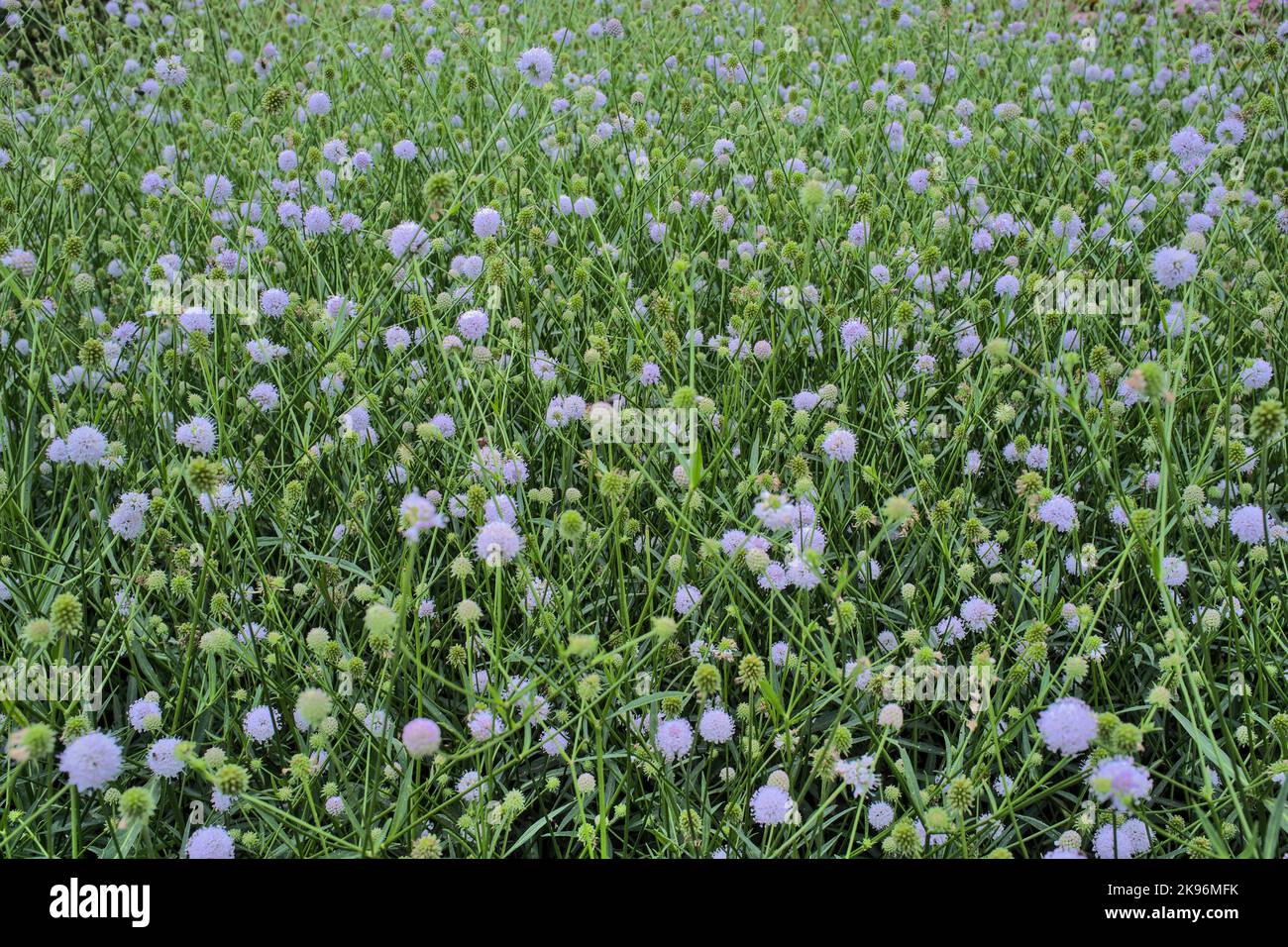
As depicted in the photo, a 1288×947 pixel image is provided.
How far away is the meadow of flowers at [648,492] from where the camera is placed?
1686mm

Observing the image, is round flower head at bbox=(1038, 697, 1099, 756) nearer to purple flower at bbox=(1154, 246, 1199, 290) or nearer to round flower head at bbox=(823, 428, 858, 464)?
round flower head at bbox=(823, 428, 858, 464)

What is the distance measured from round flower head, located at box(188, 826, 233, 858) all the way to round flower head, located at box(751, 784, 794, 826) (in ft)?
2.76

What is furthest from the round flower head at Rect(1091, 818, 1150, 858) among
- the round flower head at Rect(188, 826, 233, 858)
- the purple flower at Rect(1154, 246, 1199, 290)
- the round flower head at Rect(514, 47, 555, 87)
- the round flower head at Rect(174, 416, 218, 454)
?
the round flower head at Rect(514, 47, 555, 87)

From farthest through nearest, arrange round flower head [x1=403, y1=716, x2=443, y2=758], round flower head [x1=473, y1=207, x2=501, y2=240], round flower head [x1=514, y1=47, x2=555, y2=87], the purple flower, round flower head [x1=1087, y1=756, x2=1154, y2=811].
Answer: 1. round flower head [x1=514, y1=47, x2=555, y2=87]
2. round flower head [x1=473, y1=207, x2=501, y2=240]
3. the purple flower
4. round flower head [x1=403, y1=716, x2=443, y2=758]
5. round flower head [x1=1087, y1=756, x2=1154, y2=811]

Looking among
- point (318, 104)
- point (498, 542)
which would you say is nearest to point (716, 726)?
point (498, 542)

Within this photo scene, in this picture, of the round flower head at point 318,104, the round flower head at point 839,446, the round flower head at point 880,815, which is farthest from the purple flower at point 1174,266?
the round flower head at point 318,104

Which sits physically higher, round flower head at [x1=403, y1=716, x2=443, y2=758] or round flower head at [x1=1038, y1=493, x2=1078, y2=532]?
round flower head at [x1=1038, y1=493, x2=1078, y2=532]

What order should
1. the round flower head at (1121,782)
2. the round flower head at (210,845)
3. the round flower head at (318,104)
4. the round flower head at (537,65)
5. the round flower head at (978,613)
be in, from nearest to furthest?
the round flower head at (1121,782)
the round flower head at (210,845)
the round flower head at (978,613)
the round flower head at (537,65)
the round flower head at (318,104)

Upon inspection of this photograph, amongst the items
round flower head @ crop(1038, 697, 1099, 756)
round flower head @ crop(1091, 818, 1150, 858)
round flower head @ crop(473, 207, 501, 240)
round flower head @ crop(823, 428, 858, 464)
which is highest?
round flower head @ crop(473, 207, 501, 240)

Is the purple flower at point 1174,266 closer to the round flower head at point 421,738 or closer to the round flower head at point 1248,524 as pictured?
the round flower head at point 1248,524

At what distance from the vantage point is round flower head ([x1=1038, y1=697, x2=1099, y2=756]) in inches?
56.1

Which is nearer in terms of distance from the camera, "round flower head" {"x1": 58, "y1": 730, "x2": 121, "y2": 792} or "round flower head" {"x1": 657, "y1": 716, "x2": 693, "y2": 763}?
"round flower head" {"x1": 58, "y1": 730, "x2": 121, "y2": 792}
